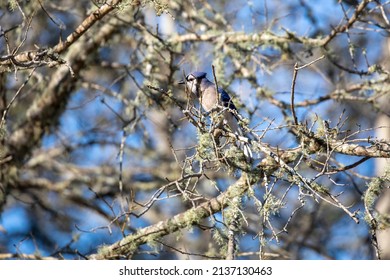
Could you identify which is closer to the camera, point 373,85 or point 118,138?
point 373,85

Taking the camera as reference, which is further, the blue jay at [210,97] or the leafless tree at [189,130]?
the blue jay at [210,97]

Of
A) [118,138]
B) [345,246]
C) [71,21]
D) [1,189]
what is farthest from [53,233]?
[345,246]

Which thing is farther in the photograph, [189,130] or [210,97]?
[189,130]

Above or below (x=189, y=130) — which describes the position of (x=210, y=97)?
below

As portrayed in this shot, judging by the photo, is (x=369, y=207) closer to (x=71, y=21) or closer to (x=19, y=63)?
(x=19, y=63)

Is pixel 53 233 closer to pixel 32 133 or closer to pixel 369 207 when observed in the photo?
pixel 32 133

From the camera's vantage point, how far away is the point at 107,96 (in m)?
6.30

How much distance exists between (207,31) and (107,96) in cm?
114

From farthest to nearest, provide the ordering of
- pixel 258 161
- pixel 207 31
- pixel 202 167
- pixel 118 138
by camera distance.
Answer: pixel 118 138 < pixel 207 31 < pixel 258 161 < pixel 202 167

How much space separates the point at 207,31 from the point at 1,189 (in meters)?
2.19

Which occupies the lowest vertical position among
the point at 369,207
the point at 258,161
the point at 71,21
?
the point at 369,207

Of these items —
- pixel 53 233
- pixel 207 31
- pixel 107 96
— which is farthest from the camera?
pixel 53 233

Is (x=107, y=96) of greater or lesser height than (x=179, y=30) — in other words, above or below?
below

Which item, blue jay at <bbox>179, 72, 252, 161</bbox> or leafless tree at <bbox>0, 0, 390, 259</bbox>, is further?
blue jay at <bbox>179, 72, 252, 161</bbox>
